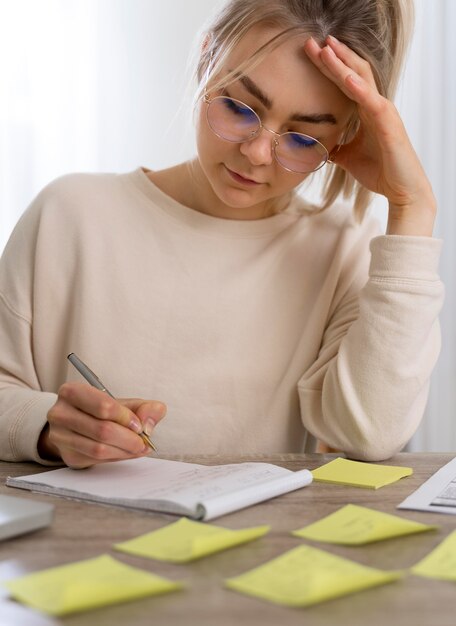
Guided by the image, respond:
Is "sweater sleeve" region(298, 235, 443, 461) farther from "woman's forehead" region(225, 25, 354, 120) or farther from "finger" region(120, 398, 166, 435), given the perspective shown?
"finger" region(120, 398, 166, 435)

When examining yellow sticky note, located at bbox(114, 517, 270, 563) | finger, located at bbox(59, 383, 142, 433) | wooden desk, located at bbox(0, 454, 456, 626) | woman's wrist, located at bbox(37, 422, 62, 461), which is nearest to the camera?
wooden desk, located at bbox(0, 454, 456, 626)

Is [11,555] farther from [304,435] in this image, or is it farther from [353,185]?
[353,185]

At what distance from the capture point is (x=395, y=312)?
4.34 ft

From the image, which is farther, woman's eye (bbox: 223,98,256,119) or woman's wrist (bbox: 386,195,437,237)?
woman's wrist (bbox: 386,195,437,237)

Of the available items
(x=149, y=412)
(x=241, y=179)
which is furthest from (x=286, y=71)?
(x=149, y=412)

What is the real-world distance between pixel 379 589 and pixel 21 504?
1.18 feet

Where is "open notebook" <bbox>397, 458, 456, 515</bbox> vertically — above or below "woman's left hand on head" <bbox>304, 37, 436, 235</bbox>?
below

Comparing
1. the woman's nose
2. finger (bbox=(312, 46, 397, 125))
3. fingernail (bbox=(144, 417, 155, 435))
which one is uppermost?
finger (bbox=(312, 46, 397, 125))

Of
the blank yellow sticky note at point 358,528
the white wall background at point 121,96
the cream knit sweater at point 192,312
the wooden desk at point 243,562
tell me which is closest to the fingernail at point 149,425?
the wooden desk at point 243,562

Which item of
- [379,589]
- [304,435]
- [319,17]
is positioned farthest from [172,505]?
[319,17]

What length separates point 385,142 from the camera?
140 cm

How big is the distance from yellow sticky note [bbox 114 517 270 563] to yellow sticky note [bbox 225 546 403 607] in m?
0.06

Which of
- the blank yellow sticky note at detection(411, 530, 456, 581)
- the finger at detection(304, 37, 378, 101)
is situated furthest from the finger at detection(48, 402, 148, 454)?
the finger at detection(304, 37, 378, 101)

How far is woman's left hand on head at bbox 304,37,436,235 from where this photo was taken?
1.29 meters
